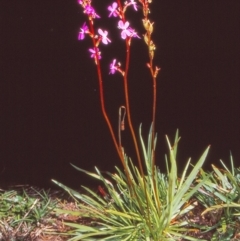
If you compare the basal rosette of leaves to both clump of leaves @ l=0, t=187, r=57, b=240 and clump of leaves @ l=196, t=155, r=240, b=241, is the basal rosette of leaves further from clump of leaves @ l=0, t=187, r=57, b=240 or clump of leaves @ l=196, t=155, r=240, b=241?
clump of leaves @ l=0, t=187, r=57, b=240

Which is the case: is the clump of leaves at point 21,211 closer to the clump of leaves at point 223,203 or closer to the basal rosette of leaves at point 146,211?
the basal rosette of leaves at point 146,211

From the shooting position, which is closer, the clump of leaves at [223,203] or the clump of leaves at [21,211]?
the clump of leaves at [223,203]

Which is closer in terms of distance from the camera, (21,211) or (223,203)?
(223,203)

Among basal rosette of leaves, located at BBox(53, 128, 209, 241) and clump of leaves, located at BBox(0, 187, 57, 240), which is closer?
basal rosette of leaves, located at BBox(53, 128, 209, 241)

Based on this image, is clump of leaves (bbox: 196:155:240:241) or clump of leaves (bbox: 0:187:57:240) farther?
clump of leaves (bbox: 0:187:57:240)

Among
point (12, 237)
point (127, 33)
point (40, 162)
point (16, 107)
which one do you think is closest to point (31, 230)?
point (12, 237)

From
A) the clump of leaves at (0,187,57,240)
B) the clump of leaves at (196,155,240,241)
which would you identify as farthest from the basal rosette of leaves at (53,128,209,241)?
the clump of leaves at (0,187,57,240)

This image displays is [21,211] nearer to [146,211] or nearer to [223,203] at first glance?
[146,211]

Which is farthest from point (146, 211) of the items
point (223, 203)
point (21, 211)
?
point (21, 211)

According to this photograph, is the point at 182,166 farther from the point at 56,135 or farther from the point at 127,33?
the point at 127,33

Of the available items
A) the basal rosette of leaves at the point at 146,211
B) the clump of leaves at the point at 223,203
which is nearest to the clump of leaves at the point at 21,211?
the basal rosette of leaves at the point at 146,211

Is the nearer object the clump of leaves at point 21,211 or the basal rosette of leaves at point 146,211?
the basal rosette of leaves at point 146,211
